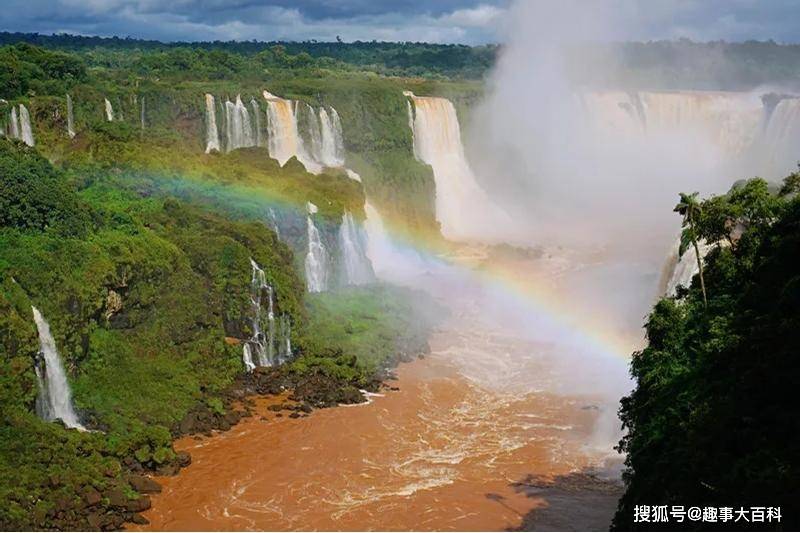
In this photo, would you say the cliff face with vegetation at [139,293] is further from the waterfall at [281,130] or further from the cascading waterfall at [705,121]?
the cascading waterfall at [705,121]

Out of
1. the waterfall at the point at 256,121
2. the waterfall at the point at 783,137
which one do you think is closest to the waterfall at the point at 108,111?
the waterfall at the point at 256,121

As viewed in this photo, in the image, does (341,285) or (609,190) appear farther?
(609,190)

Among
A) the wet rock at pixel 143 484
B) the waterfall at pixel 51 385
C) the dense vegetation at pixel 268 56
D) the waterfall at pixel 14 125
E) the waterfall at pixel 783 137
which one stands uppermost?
the dense vegetation at pixel 268 56

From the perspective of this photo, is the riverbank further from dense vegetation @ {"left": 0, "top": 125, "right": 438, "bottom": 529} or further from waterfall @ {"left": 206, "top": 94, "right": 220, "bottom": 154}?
waterfall @ {"left": 206, "top": 94, "right": 220, "bottom": 154}

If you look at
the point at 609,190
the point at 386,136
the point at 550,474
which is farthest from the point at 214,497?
the point at 609,190

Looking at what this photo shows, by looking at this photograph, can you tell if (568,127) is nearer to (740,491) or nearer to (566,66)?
(566,66)

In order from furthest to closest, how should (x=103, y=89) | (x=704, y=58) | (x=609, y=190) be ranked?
(x=704, y=58) < (x=609, y=190) < (x=103, y=89)
